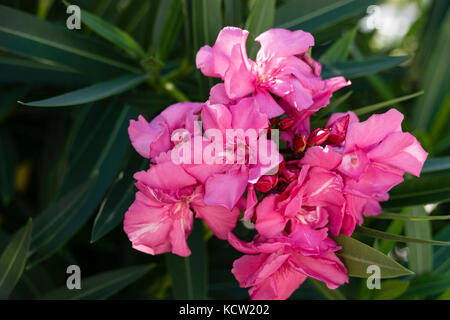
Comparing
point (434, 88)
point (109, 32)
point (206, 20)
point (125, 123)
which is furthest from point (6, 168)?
point (434, 88)

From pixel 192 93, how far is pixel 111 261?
2.21ft

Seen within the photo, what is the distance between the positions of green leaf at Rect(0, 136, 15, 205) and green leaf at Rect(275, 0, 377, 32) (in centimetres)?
92

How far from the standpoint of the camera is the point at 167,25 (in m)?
1.11

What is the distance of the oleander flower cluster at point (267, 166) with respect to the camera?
0.70 metres

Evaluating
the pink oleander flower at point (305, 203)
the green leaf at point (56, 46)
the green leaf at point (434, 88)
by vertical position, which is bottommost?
the pink oleander flower at point (305, 203)

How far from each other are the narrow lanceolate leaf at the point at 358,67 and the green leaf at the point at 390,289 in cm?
49

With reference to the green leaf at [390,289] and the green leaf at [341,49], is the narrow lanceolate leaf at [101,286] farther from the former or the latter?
the green leaf at [341,49]

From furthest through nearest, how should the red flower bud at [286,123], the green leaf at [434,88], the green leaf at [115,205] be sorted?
the green leaf at [434,88] < the green leaf at [115,205] < the red flower bud at [286,123]

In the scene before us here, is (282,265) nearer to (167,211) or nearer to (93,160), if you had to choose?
(167,211)

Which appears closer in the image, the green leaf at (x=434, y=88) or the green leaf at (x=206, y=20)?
the green leaf at (x=206, y=20)

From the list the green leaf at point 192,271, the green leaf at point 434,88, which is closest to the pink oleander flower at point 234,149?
the green leaf at point 192,271

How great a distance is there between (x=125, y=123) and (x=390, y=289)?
2.49ft
